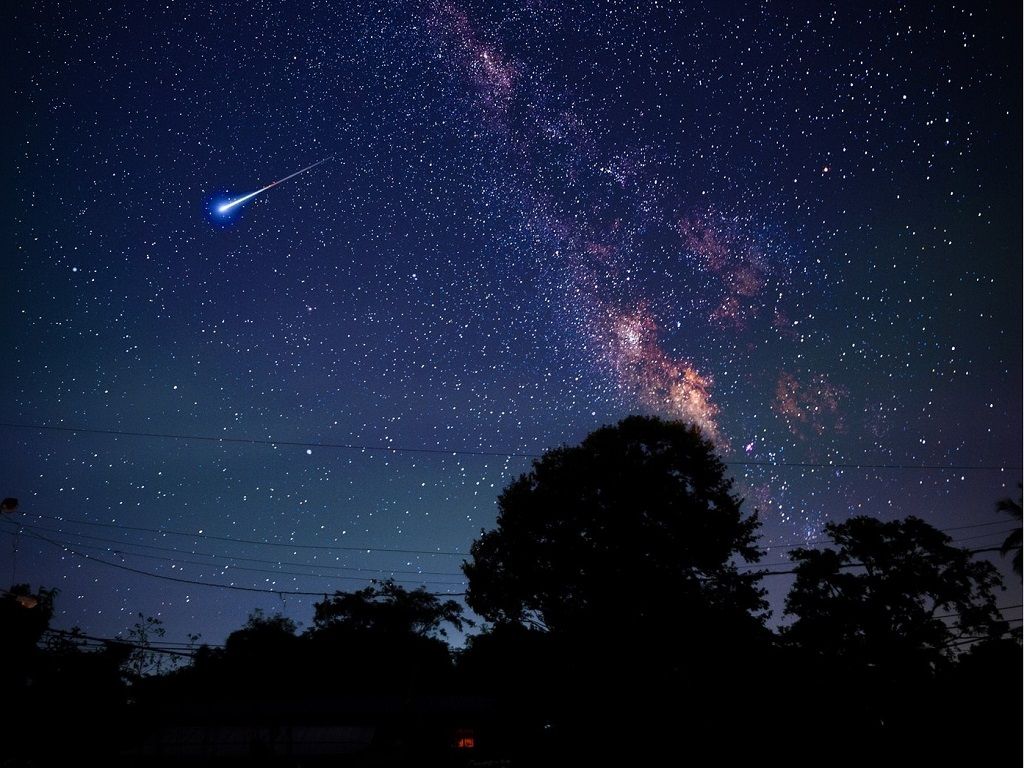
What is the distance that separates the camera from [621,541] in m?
24.9

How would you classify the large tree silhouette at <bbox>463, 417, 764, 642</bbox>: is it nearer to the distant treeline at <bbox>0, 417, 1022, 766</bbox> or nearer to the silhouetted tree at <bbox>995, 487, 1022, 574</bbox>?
the distant treeline at <bbox>0, 417, 1022, 766</bbox>

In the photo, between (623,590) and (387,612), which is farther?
(387,612)

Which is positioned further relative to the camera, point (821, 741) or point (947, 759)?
point (821, 741)

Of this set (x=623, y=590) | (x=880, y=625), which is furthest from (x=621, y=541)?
(x=880, y=625)

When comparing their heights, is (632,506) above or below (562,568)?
above

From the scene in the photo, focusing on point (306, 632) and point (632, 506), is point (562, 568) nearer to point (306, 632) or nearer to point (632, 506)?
point (632, 506)

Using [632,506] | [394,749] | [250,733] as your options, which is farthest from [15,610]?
[632,506]

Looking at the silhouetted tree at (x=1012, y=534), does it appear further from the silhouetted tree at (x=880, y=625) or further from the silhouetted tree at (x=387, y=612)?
the silhouetted tree at (x=387, y=612)

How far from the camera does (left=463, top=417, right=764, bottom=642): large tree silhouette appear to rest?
24.1 metres

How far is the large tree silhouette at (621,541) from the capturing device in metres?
24.1

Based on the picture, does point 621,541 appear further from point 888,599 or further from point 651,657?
point 888,599

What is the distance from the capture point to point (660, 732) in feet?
69.5

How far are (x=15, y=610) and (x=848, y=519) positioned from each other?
39096mm

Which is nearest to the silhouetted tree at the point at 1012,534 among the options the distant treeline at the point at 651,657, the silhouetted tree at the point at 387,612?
the distant treeline at the point at 651,657
